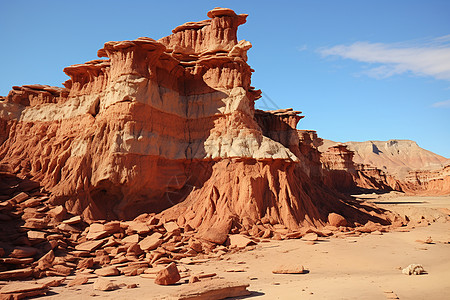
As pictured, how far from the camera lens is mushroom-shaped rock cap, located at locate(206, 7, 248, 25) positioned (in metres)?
23.2

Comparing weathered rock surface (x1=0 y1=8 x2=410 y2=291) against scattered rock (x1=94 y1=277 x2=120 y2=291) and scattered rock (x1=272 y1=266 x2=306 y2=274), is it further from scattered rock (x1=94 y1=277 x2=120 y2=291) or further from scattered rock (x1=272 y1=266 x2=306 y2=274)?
scattered rock (x1=272 y1=266 x2=306 y2=274)

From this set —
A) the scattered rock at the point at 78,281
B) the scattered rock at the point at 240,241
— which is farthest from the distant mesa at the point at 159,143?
the scattered rock at the point at 78,281

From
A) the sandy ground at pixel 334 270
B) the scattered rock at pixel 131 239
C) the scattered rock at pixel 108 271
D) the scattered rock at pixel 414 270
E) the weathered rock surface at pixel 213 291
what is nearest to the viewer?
the weathered rock surface at pixel 213 291

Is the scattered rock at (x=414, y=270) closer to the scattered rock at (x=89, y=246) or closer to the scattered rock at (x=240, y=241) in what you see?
the scattered rock at (x=240, y=241)

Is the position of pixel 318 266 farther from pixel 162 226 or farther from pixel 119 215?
pixel 119 215

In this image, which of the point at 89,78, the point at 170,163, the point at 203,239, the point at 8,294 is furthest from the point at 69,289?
the point at 89,78

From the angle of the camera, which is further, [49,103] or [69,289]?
[49,103]

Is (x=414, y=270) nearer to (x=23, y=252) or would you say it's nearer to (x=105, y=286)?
(x=105, y=286)

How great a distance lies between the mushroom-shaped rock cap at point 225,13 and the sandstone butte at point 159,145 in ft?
0.69

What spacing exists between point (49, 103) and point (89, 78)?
11.1 ft

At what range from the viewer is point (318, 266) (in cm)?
1236

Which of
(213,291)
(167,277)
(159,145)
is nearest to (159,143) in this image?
(159,145)

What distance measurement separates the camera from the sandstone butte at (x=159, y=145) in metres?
17.9

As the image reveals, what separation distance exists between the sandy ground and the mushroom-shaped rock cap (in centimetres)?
1548
